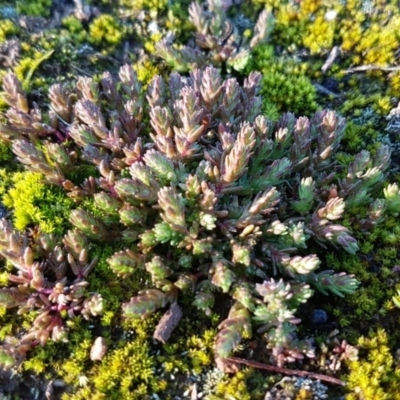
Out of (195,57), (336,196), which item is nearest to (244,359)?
(336,196)

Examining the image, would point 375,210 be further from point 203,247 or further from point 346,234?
point 203,247

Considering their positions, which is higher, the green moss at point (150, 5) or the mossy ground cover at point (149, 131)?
the green moss at point (150, 5)

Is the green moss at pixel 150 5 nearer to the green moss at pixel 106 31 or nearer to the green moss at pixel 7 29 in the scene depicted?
the green moss at pixel 106 31

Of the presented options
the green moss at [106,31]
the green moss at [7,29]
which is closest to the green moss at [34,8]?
the green moss at [7,29]

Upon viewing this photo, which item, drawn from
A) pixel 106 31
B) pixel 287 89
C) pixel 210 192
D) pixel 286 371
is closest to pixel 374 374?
pixel 286 371

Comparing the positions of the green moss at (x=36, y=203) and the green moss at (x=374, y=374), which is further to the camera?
the green moss at (x=36, y=203)
